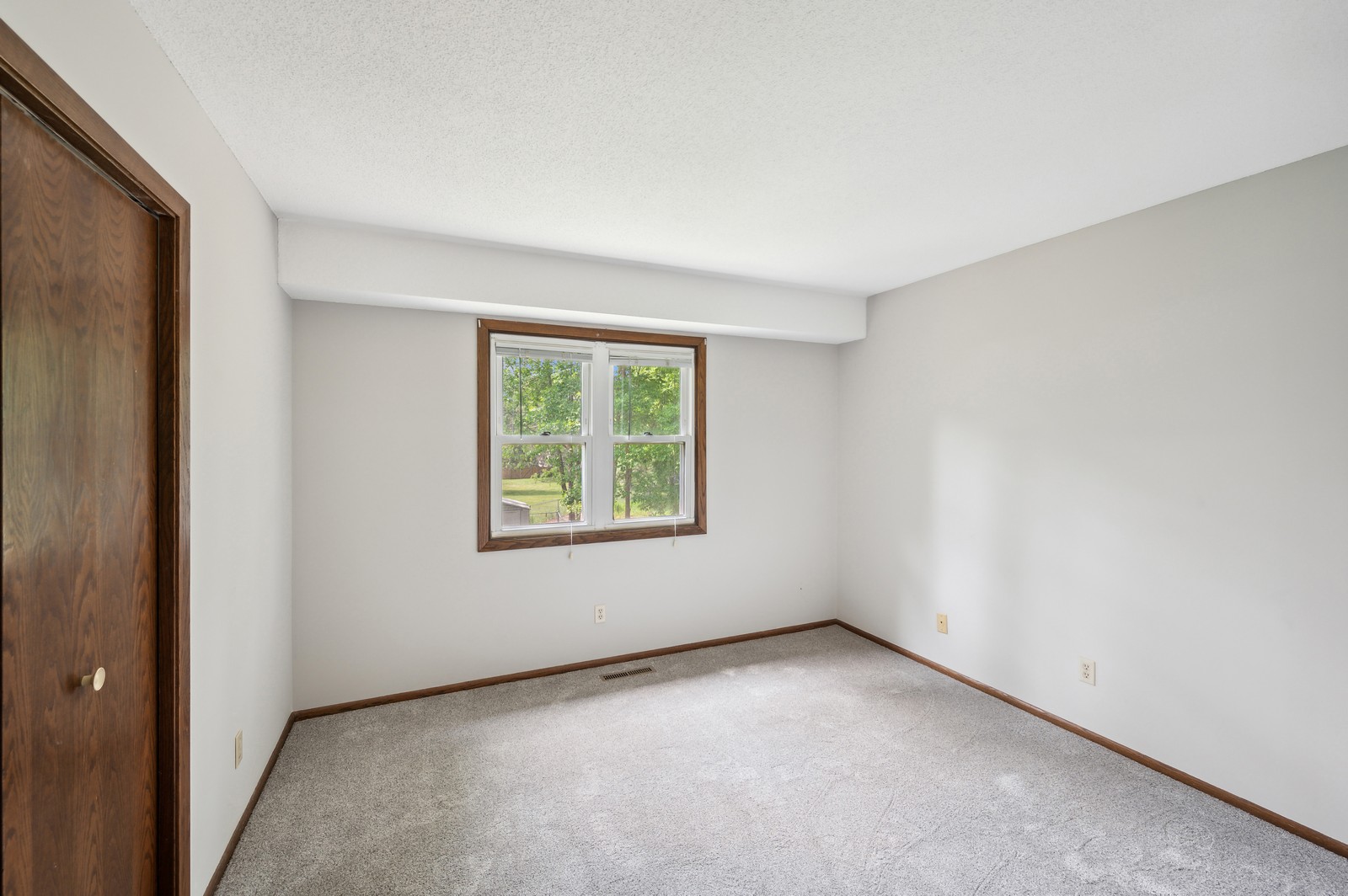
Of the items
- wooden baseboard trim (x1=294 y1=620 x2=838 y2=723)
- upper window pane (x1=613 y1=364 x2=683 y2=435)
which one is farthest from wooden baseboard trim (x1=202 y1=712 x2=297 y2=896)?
upper window pane (x1=613 y1=364 x2=683 y2=435)

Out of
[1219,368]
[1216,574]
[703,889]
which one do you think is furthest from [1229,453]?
[703,889]

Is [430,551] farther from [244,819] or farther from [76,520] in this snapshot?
[76,520]

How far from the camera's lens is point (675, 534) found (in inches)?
161

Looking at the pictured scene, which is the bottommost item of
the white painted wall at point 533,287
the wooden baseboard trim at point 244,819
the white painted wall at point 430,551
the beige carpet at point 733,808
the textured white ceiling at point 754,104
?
the beige carpet at point 733,808

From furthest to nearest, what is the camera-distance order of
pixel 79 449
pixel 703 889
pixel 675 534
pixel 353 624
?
pixel 675 534, pixel 353 624, pixel 703 889, pixel 79 449

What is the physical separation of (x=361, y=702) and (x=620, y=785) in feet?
5.39

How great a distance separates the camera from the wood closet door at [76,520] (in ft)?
3.60

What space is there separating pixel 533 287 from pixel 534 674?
2.29m

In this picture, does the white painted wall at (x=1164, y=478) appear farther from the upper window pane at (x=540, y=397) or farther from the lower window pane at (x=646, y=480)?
the upper window pane at (x=540, y=397)

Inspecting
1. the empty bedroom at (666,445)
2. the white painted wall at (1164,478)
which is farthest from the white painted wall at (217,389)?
the white painted wall at (1164,478)

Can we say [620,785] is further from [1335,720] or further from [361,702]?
[1335,720]

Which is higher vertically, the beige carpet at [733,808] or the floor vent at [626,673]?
the floor vent at [626,673]

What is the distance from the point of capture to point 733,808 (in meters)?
2.40

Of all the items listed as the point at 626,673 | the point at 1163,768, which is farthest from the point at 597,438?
the point at 1163,768
